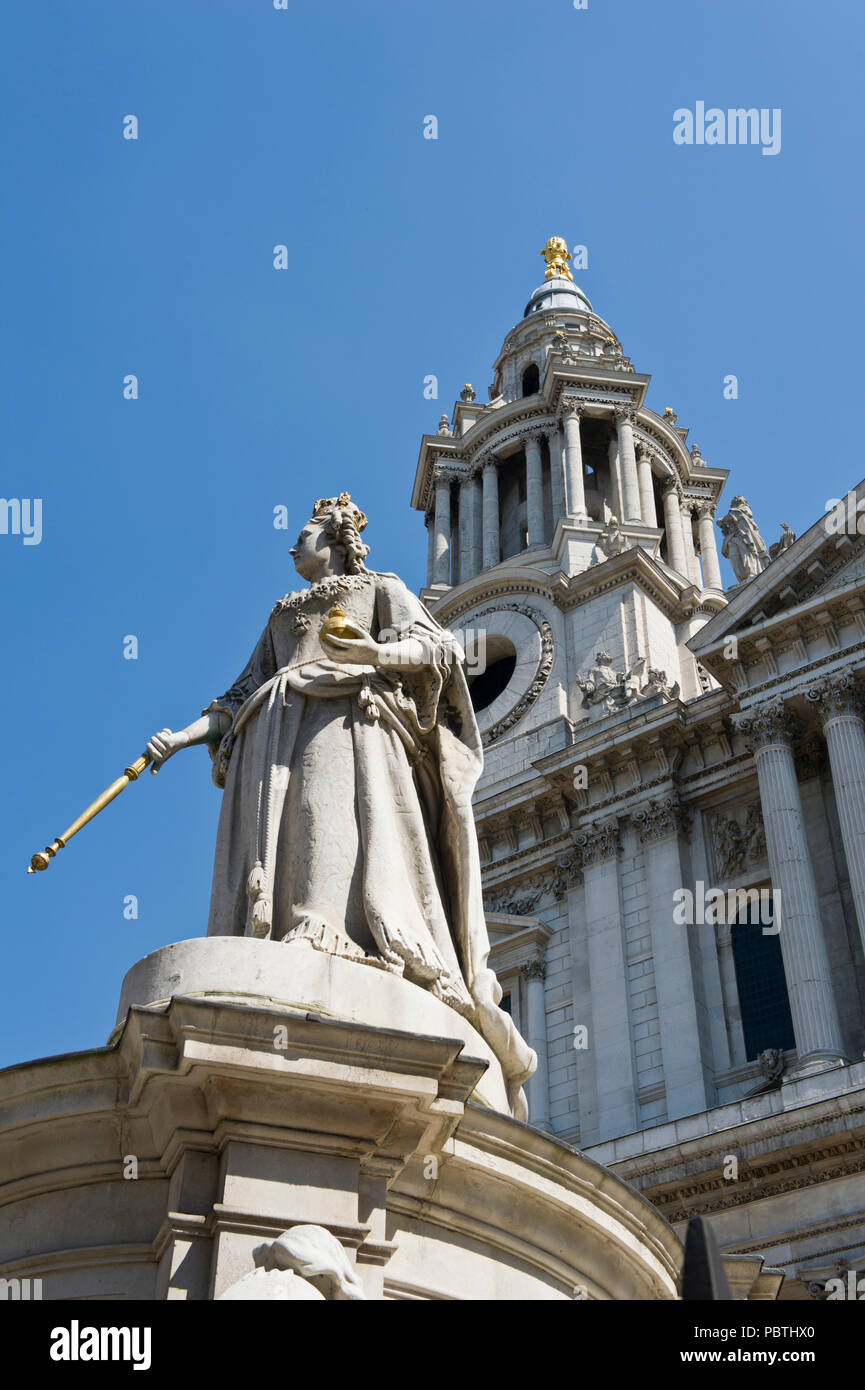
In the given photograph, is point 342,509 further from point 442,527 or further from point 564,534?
point 442,527

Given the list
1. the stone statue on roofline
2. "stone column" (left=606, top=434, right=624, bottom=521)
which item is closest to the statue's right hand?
the stone statue on roofline

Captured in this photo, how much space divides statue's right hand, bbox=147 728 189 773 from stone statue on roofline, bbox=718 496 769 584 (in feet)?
85.4

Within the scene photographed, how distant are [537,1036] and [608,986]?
5.49 ft

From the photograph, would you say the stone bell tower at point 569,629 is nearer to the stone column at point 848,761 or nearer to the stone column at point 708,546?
the stone column at point 708,546

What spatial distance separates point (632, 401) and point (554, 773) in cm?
1880

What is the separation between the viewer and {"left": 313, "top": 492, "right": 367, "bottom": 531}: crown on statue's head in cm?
1020

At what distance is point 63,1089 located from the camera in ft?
23.1

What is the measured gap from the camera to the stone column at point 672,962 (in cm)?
2602

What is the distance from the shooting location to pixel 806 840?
90.4 ft

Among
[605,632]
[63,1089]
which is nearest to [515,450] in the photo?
[605,632]

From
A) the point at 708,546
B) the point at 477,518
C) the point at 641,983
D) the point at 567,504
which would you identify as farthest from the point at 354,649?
the point at 708,546

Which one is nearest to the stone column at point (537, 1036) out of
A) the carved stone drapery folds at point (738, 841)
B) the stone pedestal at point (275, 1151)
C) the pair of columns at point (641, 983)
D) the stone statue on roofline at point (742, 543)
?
the pair of columns at point (641, 983)

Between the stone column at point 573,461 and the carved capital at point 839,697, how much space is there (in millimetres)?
14702
